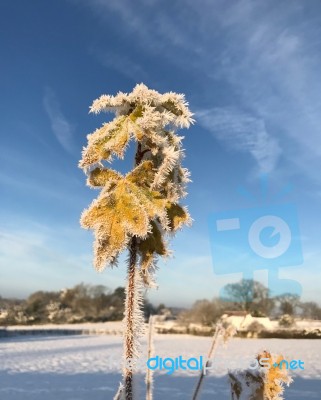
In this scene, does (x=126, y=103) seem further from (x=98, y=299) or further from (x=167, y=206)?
(x=98, y=299)

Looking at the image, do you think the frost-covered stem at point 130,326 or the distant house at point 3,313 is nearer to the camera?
the frost-covered stem at point 130,326

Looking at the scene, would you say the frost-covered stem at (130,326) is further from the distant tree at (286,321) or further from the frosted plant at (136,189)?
the distant tree at (286,321)

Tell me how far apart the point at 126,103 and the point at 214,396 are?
8924 mm

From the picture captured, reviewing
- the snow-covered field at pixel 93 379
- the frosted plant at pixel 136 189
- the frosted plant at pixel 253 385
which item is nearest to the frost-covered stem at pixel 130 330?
the frosted plant at pixel 136 189

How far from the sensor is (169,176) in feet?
7.52

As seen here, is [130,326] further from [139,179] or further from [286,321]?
[286,321]

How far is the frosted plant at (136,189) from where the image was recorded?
2.05 meters

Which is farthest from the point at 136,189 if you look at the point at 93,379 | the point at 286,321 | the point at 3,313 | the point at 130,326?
the point at 3,313

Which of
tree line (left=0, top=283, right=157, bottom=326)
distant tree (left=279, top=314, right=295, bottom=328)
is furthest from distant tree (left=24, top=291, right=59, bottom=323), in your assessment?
distant tree (left=279, top=314, right=295, bottom=328)

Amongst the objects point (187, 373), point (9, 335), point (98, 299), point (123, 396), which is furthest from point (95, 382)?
point (98, 299)

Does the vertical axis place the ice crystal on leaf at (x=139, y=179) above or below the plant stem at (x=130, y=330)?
above

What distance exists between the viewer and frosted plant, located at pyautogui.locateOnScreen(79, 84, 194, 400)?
6.73 ft

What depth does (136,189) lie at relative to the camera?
2148mm

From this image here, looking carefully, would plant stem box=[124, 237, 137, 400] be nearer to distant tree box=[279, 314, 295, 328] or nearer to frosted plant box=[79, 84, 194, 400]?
frosted plant box=[79, 84, 194, 400]
